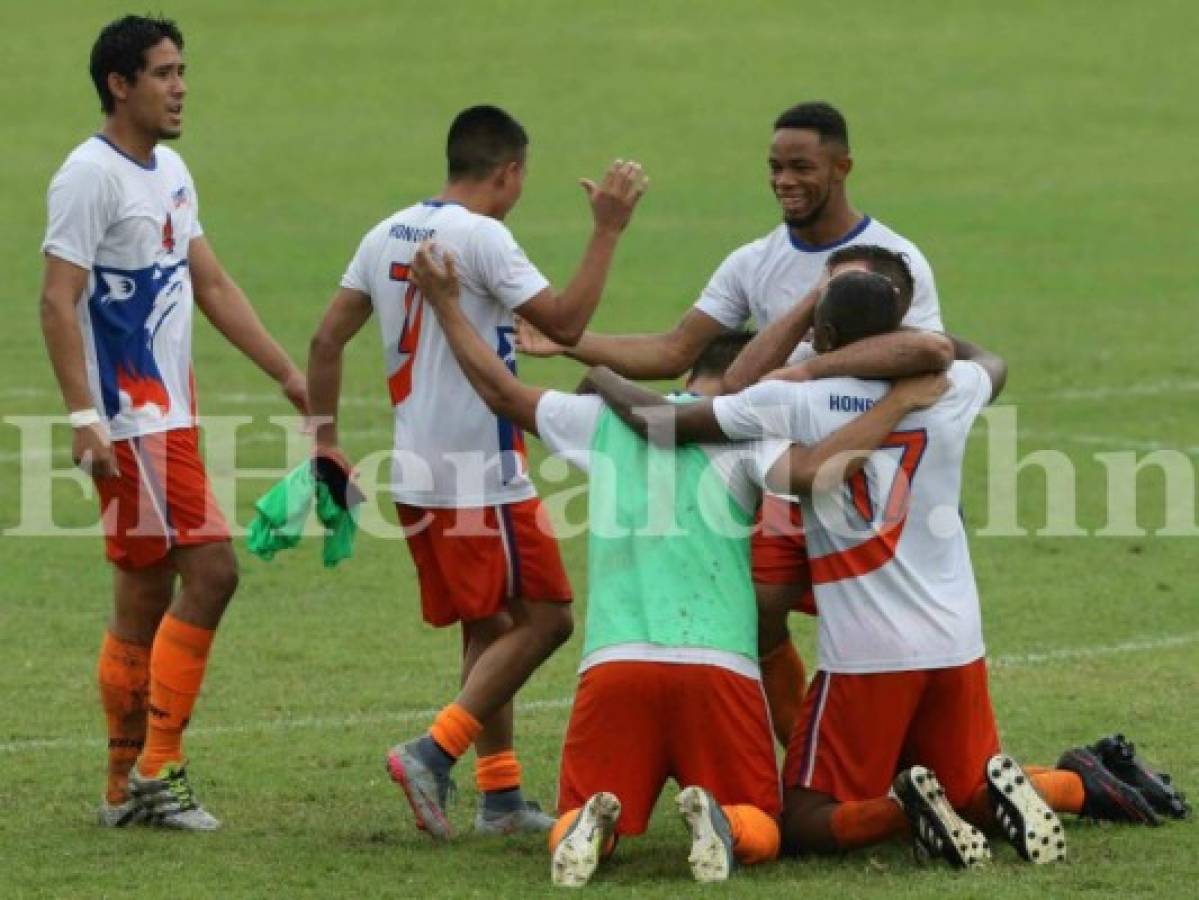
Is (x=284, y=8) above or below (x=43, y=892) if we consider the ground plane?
above

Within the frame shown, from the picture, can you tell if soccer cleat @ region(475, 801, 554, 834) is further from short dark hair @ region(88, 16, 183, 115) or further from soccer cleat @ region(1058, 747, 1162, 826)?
short dark hair @ region(88, 16, 183, 115)

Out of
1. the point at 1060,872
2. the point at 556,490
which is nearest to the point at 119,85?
the point at 1060,872

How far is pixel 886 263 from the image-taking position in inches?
344

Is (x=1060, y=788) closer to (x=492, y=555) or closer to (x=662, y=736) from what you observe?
(x=662, y=736)

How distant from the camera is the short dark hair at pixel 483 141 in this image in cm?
913

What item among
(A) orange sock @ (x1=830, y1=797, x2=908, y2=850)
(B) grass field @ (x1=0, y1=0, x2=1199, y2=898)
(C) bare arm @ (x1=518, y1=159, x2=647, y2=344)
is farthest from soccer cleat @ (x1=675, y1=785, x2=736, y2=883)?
(C) bare arm @ (x1=518, y1=159, x2=647, y2=344)

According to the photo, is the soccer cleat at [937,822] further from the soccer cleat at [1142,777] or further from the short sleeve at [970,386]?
the short sleeve at [970,386]

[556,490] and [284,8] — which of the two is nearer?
[556,490]

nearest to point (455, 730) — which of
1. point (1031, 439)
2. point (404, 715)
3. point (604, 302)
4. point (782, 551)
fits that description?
point (782, 551)

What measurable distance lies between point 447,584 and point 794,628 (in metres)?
3.68

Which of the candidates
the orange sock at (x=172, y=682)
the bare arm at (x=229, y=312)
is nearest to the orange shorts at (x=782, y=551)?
the bare arm at (x=229, y=312)

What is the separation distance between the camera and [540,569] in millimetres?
9164

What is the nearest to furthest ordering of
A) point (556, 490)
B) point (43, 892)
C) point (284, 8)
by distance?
point (43, 892), point (556, 490), point (284, 8)

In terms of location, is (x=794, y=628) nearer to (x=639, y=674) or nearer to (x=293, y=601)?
(x=293, y=601)
